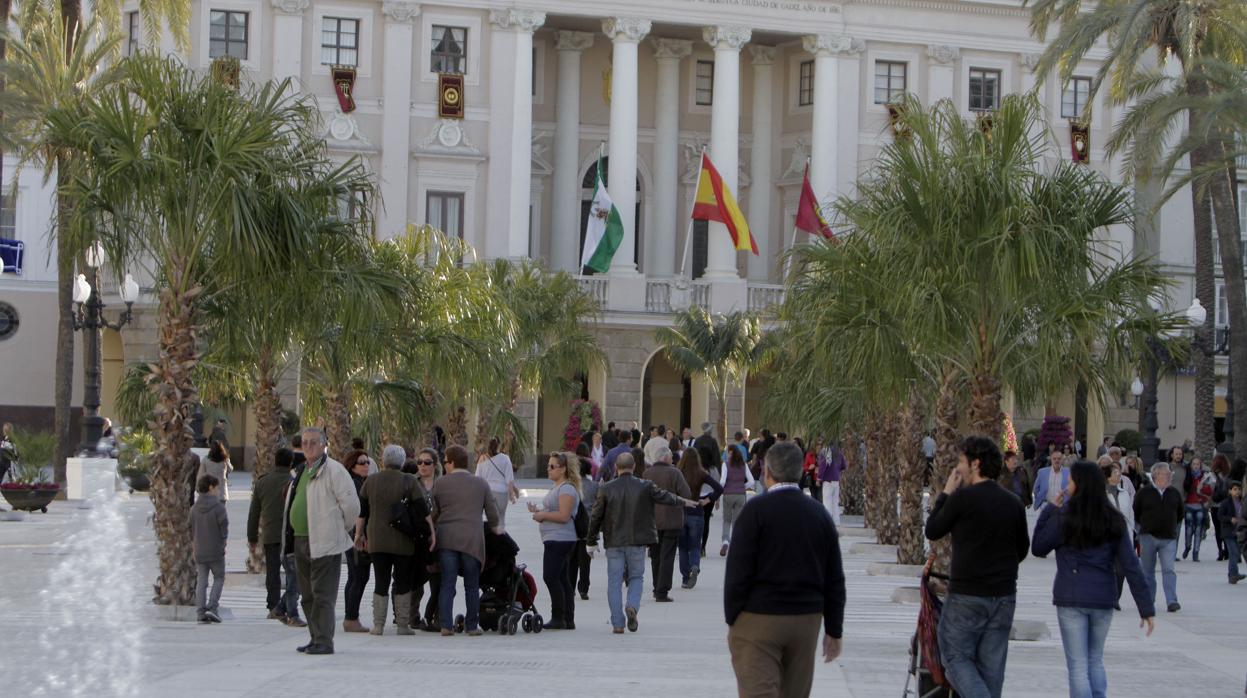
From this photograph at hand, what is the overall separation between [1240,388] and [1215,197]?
12.7ft

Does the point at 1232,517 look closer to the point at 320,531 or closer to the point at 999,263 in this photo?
the point at 999,263

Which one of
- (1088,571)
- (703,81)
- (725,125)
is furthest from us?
(703,81)

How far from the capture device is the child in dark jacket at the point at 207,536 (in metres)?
18.1

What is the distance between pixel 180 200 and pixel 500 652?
5360 millimetres

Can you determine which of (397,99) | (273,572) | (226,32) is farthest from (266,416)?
(226,32)

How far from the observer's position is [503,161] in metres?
54.8

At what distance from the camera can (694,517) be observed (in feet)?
78.6

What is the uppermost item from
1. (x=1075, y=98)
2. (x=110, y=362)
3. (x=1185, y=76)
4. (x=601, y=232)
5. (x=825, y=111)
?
(x=1075, y=98)

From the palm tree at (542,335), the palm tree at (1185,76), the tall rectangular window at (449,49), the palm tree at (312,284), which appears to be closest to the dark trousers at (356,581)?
the palm tree at (312,284)

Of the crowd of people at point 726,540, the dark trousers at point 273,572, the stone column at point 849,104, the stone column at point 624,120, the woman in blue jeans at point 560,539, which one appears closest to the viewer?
the crowd of people at point 726,540

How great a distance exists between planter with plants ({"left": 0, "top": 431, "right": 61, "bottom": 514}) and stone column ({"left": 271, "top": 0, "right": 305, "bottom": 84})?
18831 mm

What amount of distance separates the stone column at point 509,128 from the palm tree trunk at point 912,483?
96.2ft

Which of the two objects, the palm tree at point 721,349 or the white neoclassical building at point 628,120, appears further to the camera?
the white neoclassical building at point 628,120

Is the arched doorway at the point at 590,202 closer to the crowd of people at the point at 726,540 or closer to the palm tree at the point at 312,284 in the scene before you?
the crowd of people at the point at 726,540
